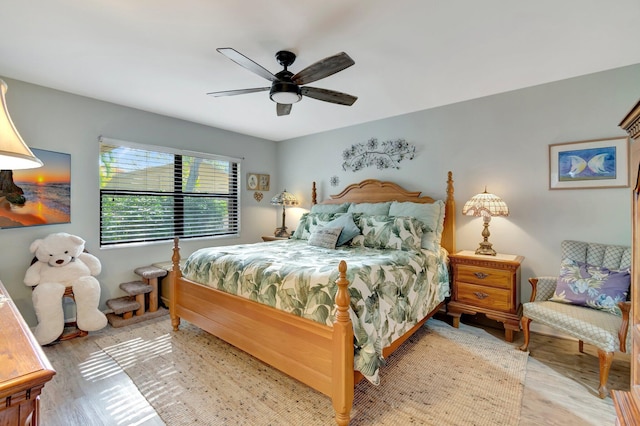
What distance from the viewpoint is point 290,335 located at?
1944 mm

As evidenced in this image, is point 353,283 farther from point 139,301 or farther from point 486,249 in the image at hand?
point 139,301

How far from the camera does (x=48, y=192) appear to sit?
2.95m

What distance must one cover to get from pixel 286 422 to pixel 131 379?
1.25 m

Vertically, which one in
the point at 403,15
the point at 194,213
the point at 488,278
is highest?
the point at 403,15

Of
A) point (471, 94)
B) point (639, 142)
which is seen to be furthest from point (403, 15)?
point (471, 94)

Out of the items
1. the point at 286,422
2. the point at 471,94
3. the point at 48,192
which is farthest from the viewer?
the point at 471,94

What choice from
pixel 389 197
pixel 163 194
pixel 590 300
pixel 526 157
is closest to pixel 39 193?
pixel 163 194

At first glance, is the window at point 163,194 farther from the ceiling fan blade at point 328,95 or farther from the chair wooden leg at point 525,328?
the chair wooden leg at point 525,328

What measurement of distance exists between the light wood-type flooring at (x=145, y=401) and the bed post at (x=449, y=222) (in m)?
1.21

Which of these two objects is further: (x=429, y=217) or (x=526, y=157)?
(x=429, y=217)

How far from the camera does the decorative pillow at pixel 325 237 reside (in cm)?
318

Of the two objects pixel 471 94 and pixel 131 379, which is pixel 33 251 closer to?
pixel 131 379

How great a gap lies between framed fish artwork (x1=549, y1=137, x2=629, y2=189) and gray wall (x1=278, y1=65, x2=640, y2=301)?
2.2 inches

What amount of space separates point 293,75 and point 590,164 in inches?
109
